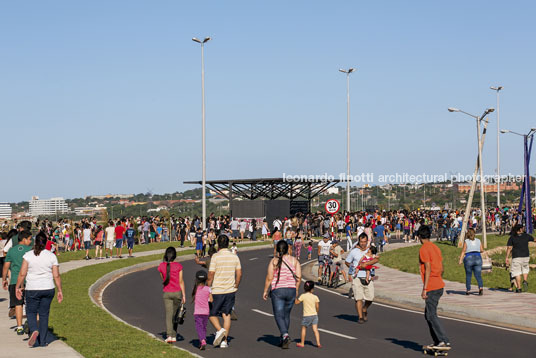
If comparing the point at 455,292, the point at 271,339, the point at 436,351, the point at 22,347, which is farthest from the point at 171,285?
the point at 455,292

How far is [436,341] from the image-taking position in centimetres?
1090

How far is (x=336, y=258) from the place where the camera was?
21.5 m

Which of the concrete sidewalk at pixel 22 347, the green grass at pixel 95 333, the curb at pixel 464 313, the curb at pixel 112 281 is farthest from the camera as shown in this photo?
the curb at pixel 112 281

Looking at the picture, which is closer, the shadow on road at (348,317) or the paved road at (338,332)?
the paved road at (338,332)

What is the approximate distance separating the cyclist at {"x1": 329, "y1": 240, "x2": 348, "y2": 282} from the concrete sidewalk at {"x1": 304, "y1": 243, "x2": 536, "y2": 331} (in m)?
0.54

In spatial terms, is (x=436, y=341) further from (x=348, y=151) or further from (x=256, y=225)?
(x=348, y=151)

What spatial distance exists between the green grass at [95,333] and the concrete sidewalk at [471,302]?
718 cm

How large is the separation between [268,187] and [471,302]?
131 ft

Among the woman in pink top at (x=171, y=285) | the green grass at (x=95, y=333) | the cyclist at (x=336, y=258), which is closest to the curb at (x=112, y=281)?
the green grass at (x=95, y=333)

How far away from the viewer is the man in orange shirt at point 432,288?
35.6ft

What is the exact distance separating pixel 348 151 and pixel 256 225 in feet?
32.9

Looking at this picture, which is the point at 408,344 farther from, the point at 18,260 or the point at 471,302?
the point at 18,260

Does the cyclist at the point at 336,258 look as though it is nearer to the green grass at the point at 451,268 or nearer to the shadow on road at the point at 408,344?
the green grass at the point at 451,268

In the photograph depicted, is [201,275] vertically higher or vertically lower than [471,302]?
higher
